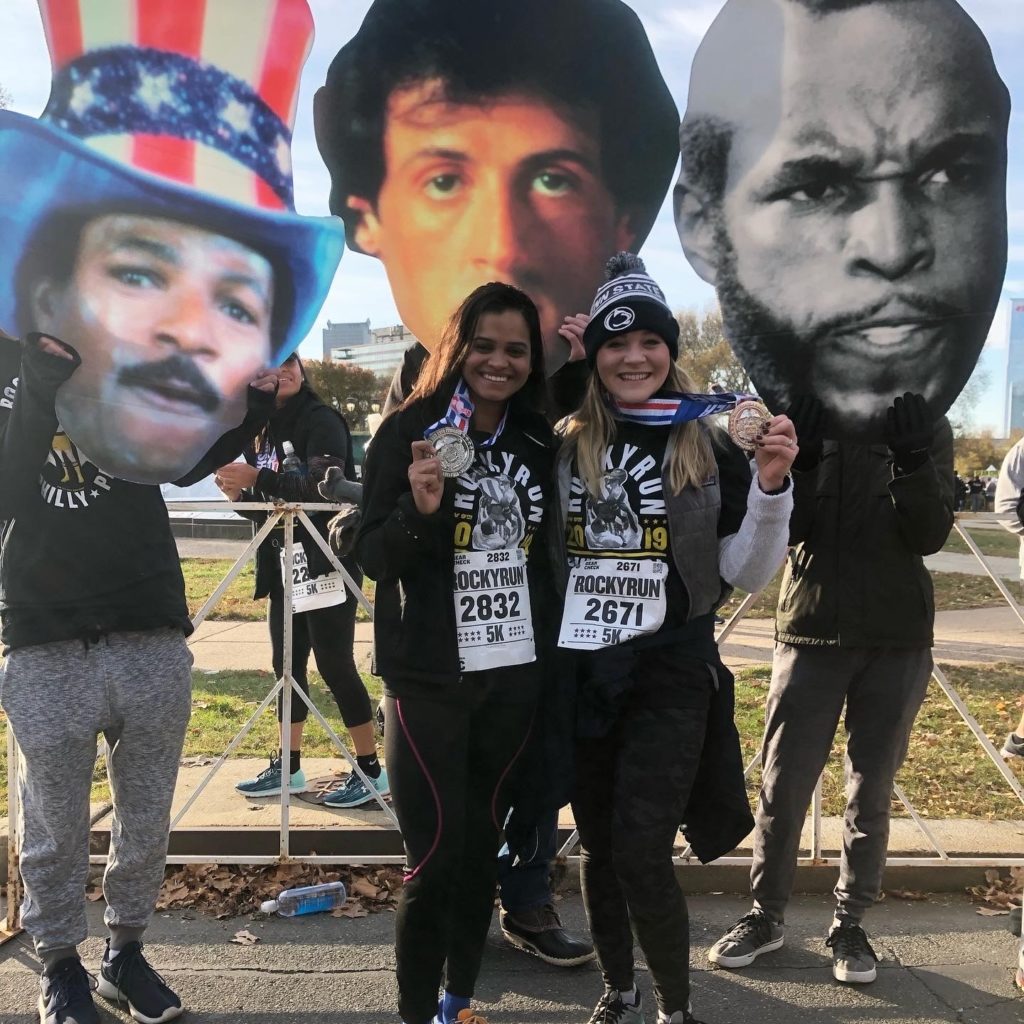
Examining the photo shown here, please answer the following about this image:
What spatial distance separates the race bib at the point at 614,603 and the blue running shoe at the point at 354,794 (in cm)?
218

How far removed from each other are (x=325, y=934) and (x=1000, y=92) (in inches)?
158

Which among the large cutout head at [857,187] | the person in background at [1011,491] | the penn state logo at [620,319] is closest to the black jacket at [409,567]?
the penn state logo at [620,319]

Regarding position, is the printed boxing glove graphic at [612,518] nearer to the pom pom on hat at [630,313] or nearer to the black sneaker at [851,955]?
the pom pom on hat at [630,313]

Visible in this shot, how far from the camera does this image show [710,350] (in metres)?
3.78

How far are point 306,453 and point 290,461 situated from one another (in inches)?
3.6

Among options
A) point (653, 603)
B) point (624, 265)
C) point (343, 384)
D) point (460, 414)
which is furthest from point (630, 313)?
point (343, 384)

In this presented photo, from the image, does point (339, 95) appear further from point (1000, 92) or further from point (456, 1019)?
point (456, 1019)

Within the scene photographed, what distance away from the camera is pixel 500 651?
8.63 feet

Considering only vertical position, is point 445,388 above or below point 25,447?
above

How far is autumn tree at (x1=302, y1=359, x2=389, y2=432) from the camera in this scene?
4.22 metres

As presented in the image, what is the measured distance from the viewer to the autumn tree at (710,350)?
12.3ft

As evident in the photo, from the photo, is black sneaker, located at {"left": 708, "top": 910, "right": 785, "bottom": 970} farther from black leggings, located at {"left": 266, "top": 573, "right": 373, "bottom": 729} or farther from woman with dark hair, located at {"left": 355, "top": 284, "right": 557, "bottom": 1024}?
black leggings, located at {"left": 266, "top": 573, "right": 373, "bottom": 729}

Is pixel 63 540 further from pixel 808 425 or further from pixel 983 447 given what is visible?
pixel 983 447

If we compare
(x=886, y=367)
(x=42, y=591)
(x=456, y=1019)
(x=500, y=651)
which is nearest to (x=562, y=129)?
(x=886, y=367)
